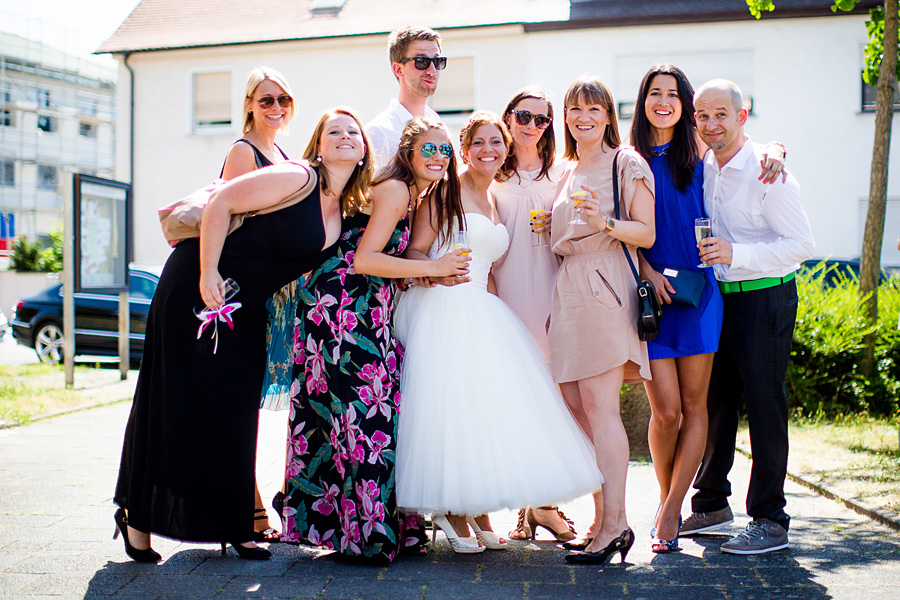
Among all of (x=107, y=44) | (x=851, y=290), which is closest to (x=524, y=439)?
(x=851, y=290)

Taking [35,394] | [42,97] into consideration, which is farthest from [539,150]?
[42,97]

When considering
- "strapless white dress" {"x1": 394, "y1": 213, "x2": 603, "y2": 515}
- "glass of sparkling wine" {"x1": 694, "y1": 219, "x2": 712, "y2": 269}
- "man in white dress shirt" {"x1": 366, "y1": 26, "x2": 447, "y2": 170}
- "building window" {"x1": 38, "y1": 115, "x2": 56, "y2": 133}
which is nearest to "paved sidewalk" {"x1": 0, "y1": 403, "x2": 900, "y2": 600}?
"strapless white dress" {"x1": 394, "y1": 213, "x2": 603, "y2": 515}

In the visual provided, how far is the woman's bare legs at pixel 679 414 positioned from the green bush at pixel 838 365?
Answer: 4452 mm

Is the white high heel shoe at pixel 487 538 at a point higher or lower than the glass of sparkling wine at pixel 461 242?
lower

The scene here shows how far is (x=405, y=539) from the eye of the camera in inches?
166

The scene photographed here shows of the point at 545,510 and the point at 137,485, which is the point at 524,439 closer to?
the point at 545,510

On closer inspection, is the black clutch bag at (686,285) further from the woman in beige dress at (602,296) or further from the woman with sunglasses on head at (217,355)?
the woman with sunglasses on head at (217,355)

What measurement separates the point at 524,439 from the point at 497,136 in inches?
62.2

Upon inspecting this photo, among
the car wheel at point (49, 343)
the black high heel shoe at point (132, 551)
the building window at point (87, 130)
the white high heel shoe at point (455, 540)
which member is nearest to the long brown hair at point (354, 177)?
the white high heel shoe at point (455, 540)

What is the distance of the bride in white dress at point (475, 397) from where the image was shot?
3.91 m

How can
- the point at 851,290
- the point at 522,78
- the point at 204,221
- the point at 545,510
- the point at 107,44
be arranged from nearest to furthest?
the point at 204,221
the point at 545,510
the point at 851,290
the point at 522,78
the point at 107,44

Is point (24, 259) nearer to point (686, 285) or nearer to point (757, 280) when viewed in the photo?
point (686, 285)

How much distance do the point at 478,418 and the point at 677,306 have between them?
3.75 feet

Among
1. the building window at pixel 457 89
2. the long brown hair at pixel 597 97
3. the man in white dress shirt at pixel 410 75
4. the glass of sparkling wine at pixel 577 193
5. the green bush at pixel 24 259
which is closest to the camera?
the glass of sparkling wine at pixel 577 193
